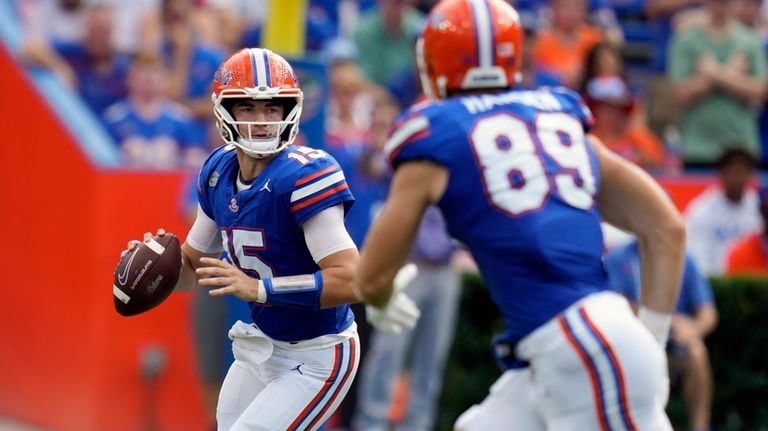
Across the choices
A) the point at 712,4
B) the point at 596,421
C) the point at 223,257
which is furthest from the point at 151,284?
the point at 712,4

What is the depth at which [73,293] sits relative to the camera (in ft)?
28.0

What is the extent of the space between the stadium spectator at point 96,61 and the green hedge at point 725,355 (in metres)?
3.18

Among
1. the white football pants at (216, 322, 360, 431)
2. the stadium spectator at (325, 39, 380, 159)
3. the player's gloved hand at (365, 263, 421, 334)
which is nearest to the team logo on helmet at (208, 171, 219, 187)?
the white football pants at (216, 322, 360, 431)

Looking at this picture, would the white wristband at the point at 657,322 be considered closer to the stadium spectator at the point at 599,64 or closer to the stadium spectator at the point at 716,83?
the stadium spectator at the point at 599,64

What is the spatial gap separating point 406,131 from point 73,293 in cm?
523

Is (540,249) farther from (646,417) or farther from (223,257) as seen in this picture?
(223,257)

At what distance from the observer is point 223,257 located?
498 cm

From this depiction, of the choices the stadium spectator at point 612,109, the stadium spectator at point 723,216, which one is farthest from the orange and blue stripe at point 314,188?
the stadium spectator at point 723,216

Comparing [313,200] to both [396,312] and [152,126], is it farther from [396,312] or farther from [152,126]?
[152,126]

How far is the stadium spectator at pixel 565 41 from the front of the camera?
9.84 m

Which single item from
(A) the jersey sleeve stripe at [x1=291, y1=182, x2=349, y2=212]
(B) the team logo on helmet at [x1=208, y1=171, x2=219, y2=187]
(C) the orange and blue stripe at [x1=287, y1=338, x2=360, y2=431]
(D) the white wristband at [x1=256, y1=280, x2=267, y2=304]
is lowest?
(C) the orange and blue stripe at [x1=287, y1=338, x2=360, y2=431]

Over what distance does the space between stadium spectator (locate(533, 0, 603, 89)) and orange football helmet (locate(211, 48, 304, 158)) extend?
523 cm

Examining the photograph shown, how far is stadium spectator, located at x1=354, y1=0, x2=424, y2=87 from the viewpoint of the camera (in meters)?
9.91

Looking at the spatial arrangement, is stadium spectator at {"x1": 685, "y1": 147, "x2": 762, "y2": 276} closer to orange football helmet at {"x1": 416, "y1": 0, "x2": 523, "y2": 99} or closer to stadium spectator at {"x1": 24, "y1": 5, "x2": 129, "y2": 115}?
stadium spectator at {"x1": 24, "y1": 5, "x2": 129, "y2": 115}
